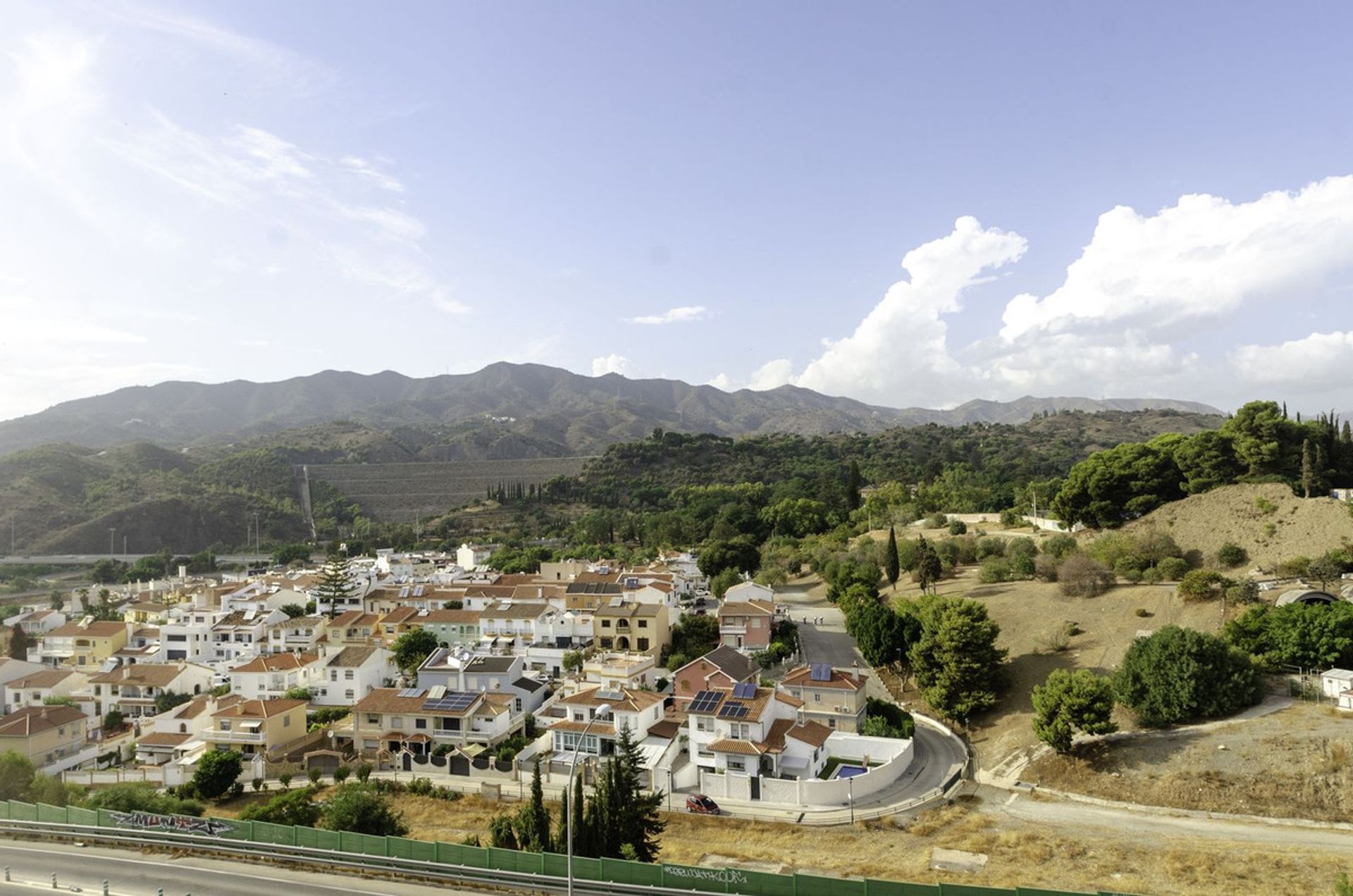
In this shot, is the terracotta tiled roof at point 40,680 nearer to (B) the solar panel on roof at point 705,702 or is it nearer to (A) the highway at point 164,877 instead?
(A) the highway at point 164,877

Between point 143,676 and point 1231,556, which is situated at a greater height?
point 1231,556

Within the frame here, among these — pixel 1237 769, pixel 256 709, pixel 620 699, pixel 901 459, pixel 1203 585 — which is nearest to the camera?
pixel 1237 769

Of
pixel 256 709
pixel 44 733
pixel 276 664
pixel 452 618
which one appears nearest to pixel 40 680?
pixel 44 733

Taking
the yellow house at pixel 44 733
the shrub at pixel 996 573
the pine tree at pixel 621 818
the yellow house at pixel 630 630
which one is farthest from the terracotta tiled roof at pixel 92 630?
the shrub at pixel 996 573

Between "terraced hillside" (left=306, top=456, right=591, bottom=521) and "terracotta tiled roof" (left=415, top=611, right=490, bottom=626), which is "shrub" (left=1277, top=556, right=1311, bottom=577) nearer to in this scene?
"terracotta tiled roof" (left=415, top=611, right=490, bottom=626)

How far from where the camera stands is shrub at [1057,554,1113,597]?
140ft

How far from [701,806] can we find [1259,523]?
36.0m

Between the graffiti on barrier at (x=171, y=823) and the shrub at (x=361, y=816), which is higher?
the graffiti on barrier at (x=171, y=823)

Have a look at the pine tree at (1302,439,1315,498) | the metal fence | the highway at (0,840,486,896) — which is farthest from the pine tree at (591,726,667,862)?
the pine tree at (1302,439,1315,498)

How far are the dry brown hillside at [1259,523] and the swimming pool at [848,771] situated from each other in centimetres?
2493

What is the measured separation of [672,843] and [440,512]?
103m

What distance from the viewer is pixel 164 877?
56.5ft

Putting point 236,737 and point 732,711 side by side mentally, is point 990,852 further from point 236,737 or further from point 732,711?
point 236,737

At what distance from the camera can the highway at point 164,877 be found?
53.7 feet
